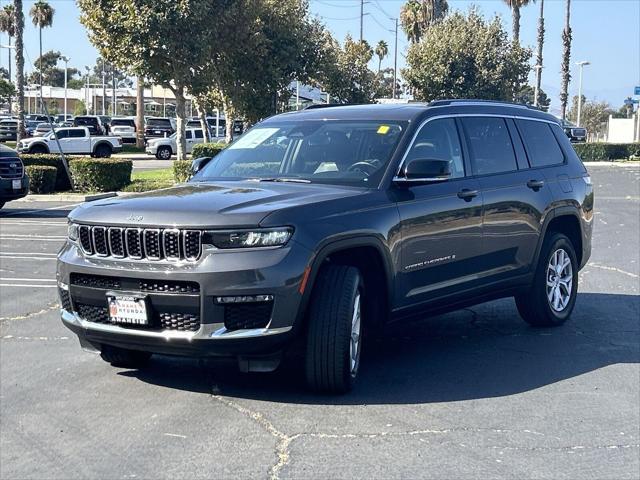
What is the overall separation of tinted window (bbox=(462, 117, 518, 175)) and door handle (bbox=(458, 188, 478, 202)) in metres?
0.30

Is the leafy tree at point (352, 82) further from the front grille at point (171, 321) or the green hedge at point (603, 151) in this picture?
the front grille at point (171, 321)

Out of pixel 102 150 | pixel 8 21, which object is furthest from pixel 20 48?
pixel 8 21

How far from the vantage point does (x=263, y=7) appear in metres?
30.0

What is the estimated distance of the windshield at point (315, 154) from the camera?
6262 millimetres

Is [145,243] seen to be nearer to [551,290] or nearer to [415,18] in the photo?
[551,290]

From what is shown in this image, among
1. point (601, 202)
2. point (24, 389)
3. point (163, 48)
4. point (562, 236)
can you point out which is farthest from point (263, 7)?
point (24, 389)

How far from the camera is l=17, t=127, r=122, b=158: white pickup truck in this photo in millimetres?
39156

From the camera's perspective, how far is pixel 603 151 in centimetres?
5319

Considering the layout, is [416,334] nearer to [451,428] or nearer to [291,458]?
[451,428]

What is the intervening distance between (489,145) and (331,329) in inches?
108

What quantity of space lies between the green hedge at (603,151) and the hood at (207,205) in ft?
161

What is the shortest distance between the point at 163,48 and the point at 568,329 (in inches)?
731

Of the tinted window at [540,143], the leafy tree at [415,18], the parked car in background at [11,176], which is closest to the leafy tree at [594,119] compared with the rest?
the leafy tree at [415,18]

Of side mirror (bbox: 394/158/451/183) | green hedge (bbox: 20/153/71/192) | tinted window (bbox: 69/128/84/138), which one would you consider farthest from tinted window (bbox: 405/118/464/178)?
tinted window (bbox: 69/128/84/138)
